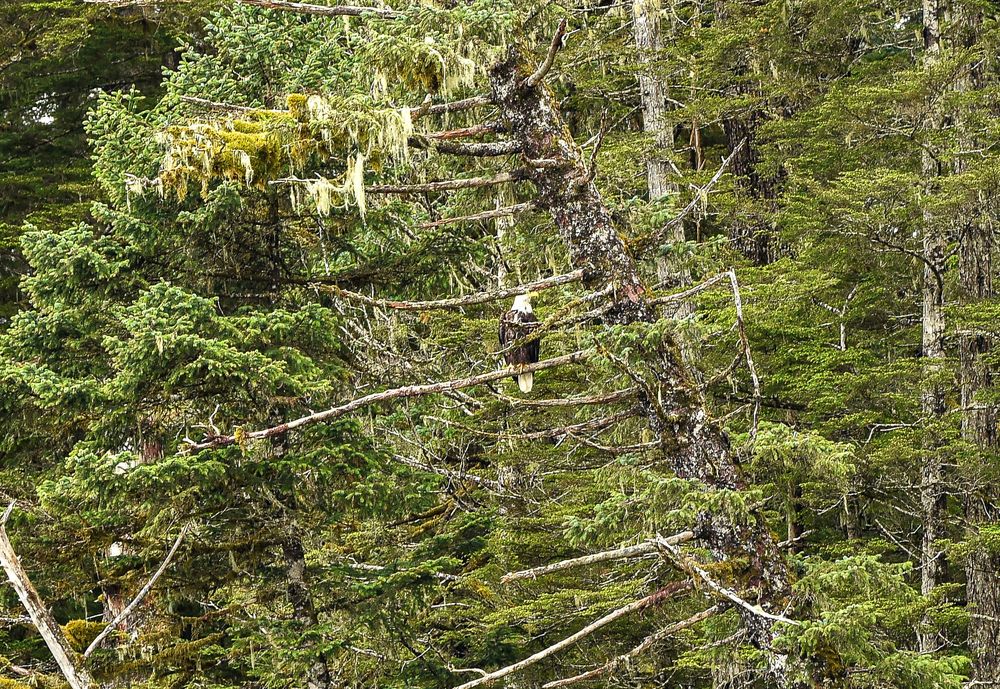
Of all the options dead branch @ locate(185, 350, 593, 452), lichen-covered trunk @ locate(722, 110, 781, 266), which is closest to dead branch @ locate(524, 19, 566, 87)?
dead branch @ locate(185, 350, 593, 452)

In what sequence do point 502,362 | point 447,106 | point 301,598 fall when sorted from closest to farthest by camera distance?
point 447,106
point 502,362
point 301,598

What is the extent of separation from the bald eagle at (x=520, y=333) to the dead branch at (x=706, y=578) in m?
1.22

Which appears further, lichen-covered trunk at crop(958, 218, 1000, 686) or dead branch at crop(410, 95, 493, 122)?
lichen-covered trunk at crop(958, 218, 1000, 686)

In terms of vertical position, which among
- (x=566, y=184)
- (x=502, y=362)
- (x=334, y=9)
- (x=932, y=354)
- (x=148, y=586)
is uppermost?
(x=334, y=9)

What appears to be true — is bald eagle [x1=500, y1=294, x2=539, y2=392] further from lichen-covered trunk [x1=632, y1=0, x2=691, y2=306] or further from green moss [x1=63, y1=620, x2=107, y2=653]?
lichen-covered trunk [x1=632, y1=0, x2=691, y2=306]

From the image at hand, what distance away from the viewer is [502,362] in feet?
21.2

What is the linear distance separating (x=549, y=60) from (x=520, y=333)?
5.32 ft

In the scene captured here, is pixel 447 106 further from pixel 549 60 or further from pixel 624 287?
pixel 624 287

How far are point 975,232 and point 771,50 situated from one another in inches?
158

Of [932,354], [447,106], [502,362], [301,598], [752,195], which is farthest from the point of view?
[752,195]

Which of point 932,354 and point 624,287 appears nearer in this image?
point 624,287

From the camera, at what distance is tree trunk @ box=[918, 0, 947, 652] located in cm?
1123

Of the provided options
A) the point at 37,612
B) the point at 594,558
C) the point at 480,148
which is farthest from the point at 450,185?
the point at 37,612

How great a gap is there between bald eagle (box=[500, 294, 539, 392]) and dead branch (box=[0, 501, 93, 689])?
363cm
